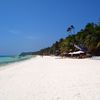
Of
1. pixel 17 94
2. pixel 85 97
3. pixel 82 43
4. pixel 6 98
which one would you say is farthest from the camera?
pixel 82 43

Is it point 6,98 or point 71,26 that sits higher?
point 71,26

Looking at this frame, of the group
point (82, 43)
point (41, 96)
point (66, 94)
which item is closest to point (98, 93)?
point (66, 94)

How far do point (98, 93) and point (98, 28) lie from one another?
37.5 meters

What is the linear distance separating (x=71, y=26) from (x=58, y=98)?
69.3 meters

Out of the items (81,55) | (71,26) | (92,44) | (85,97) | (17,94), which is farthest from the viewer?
(71,26)

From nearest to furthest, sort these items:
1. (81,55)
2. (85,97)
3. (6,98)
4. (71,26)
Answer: (85,97)
(6,98)
(81,55)
(71,26)

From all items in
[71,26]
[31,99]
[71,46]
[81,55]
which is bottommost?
[31,99]

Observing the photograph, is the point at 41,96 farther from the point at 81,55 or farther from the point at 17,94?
the point at 81,55

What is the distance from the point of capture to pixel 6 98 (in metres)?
5.69

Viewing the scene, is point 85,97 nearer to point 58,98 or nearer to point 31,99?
point 58,98

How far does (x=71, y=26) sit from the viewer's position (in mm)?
73562

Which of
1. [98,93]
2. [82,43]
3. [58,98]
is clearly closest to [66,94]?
[58,98]

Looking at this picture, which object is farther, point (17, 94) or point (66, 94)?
point (17, 94)

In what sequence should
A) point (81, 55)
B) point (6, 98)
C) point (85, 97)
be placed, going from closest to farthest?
1. point (85, 97)
2. point (6, 98)
3. point (81, 55)
